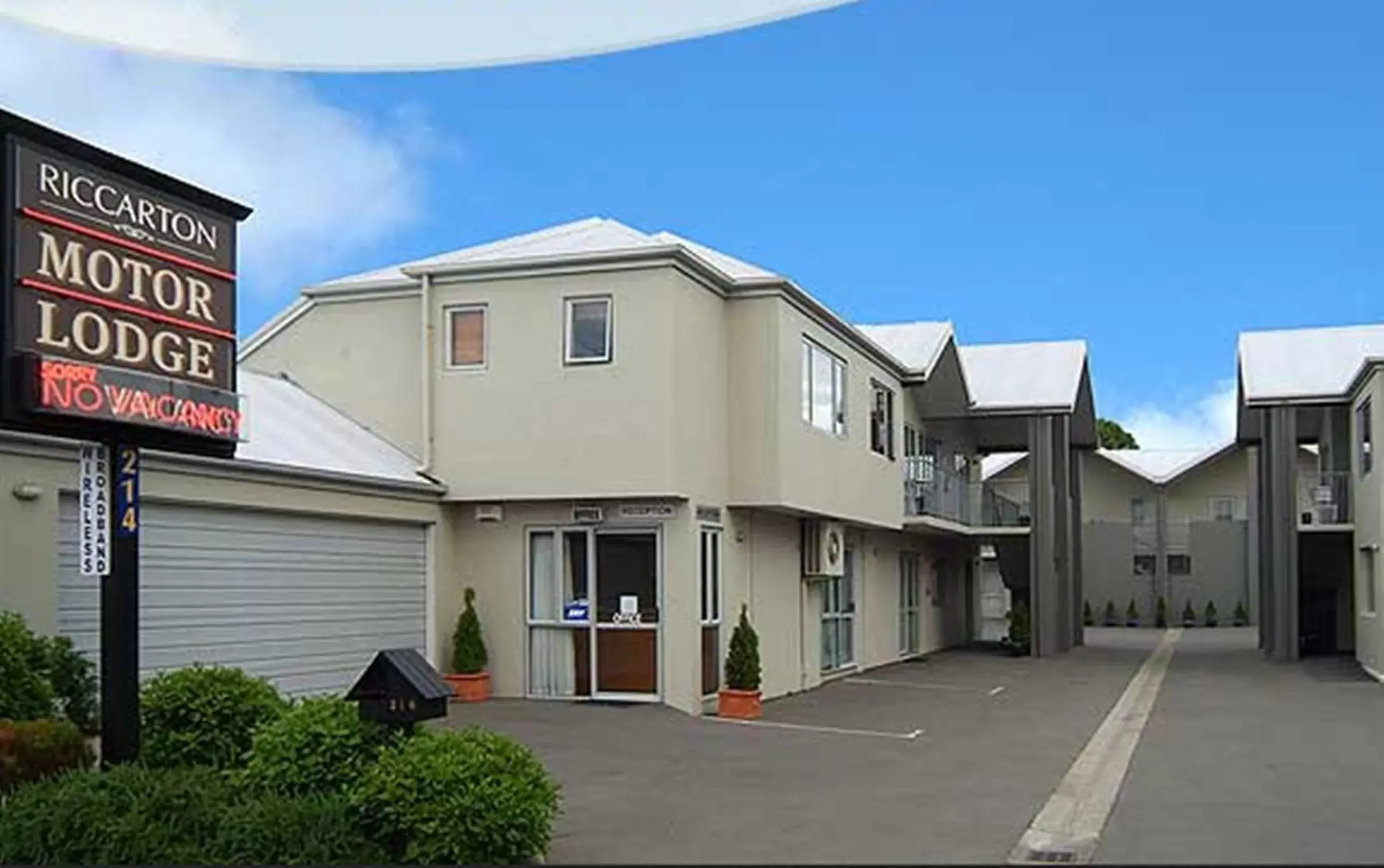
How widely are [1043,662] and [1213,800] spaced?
18793 mm

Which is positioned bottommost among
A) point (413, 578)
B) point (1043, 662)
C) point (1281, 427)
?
point (1043, 662)

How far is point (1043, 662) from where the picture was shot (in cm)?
3097

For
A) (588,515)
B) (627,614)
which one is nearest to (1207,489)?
(627,614)

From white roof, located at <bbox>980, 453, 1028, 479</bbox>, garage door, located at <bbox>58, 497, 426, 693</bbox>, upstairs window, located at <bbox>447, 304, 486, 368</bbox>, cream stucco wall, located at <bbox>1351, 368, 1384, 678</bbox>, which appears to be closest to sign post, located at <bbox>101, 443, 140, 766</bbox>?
garage door, located at <bbox>58, 497, 426, 693</bbox>

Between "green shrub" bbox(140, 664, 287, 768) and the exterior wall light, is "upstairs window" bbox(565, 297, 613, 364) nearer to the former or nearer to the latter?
the exterior wall light

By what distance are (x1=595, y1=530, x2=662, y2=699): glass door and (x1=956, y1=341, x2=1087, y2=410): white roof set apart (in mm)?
15420

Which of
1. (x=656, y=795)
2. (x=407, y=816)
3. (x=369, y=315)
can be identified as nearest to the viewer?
Result: (x=407, y=816)

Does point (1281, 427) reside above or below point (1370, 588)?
above

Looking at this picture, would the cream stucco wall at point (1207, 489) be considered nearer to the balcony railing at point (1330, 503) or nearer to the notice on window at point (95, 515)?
the balcony railing at point (1330, 503)

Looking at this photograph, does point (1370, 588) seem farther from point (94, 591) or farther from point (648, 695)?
point (94, 591)

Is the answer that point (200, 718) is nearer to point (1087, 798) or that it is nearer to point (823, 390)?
point (1087, 798)

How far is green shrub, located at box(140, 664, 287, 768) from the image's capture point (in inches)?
431

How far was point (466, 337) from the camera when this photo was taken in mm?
20125

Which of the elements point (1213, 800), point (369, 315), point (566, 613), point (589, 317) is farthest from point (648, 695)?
point (1213, 800)
